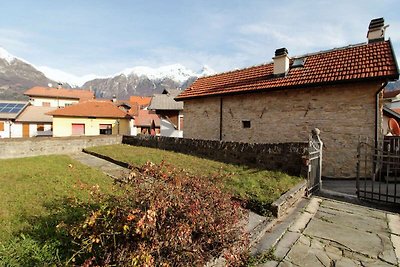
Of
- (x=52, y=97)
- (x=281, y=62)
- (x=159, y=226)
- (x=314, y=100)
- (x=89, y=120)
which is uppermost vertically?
(x=52, y=97)

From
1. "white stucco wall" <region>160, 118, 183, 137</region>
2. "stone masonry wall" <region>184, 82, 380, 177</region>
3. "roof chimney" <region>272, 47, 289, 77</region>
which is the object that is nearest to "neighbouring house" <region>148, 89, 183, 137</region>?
"white stucco wall" <region>160, 118, 183, 137</region>

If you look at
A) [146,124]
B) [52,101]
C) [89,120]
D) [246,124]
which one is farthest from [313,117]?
[52,101]

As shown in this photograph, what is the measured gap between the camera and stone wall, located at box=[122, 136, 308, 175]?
7.86 metres

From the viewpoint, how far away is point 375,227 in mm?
4906

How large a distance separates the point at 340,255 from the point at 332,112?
831 cm

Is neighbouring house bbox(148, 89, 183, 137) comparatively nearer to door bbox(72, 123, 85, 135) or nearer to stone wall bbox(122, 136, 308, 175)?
stone wall bbox(122, 136, 308, 175)

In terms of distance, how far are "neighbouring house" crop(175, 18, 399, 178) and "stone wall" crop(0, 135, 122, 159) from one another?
8836mm

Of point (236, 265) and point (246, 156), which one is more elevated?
point (246, 156)

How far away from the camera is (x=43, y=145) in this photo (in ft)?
48.1

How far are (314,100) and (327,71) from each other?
1669 millimetres

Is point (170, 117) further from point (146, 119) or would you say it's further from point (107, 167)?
point (146, 119)

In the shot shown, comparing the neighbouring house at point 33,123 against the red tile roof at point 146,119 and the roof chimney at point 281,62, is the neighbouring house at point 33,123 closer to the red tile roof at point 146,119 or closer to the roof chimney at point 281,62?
the red tile roof at point 146,119

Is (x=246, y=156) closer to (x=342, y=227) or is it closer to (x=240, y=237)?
(x=342, y=227)

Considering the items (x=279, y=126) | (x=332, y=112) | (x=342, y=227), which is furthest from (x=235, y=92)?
(x=342, y=227)
